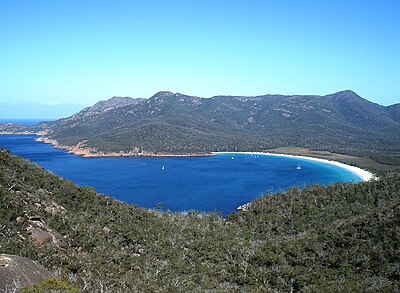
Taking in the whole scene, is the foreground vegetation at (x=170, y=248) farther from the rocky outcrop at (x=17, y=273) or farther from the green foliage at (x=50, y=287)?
the rocky outcrop at (x=17, y=273)

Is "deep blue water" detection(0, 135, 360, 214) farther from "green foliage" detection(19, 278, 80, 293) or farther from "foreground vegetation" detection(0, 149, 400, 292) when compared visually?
"green foliage" detection(19, 278, 80, 293)

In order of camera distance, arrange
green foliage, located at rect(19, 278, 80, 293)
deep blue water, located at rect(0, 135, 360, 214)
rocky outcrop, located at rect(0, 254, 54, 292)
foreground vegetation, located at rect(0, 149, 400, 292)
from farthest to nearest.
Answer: deep blue water, located at rect(0, 135, 360, 214)
foreground vegetation, located at rect(0, 149, 400, 292)
rocky outcrop, located at rect(0, 254, 54, 292)
green foliage, located at rect(19, 278, 80, 293)

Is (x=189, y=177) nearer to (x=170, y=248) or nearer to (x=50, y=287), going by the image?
(x=170, y=248)

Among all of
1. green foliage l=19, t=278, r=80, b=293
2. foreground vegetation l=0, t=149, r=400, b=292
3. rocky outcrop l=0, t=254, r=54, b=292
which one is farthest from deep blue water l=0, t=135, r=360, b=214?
green foliage l=19, t=278, r=80, b=293

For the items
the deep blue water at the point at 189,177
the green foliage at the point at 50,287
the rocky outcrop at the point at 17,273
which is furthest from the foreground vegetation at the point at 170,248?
the deep blue water at the point at 189,177

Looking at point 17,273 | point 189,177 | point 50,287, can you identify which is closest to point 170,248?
point 50,287

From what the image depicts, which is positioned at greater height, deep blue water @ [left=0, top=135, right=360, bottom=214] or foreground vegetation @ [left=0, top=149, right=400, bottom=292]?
foreground vegetation @ [left=0, top=149, right=400, bottom=292]
